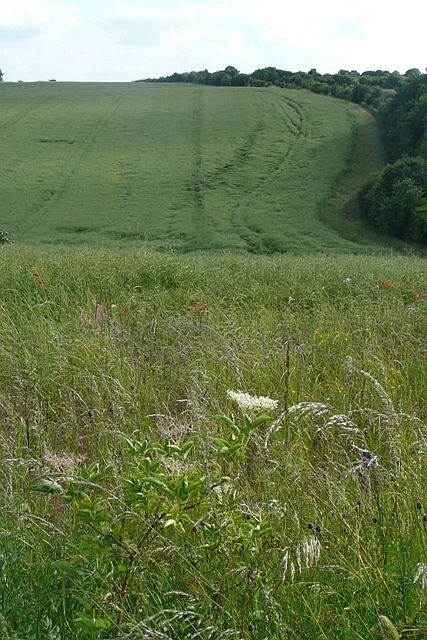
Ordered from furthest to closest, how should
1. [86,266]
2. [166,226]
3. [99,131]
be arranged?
[99,131] < [166,226] < [86,266]

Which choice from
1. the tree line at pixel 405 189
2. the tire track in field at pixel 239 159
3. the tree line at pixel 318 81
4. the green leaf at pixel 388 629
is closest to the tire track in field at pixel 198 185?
the tire track in field at pixel 239 159

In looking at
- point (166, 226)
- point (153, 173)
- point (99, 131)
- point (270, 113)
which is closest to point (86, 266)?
point (166, 226)

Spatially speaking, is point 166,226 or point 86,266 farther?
point 166,226

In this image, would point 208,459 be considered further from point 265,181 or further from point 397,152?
point 397,152

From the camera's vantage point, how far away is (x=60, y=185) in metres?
41.0

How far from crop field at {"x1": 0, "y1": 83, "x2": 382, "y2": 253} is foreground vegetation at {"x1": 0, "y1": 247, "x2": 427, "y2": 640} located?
2522cm

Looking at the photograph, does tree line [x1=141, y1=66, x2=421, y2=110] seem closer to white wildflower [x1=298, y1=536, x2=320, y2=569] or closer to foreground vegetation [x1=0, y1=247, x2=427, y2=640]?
foreground vegetation [x1=0, y1=247, x2=427, y2=640]

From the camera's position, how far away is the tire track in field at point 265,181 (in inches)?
1268

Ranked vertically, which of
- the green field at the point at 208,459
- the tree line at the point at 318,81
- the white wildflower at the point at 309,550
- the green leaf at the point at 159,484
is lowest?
the green field at the point at 208,459

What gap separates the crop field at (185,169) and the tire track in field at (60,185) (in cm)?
8

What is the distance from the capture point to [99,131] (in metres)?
52.8

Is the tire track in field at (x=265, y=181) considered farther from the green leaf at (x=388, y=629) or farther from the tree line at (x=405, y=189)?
the green leaf at (x=388, y=629)

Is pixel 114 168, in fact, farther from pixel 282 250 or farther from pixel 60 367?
pixel 60 367

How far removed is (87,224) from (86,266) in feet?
81.6
